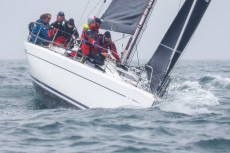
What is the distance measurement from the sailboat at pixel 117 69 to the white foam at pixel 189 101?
527 mm

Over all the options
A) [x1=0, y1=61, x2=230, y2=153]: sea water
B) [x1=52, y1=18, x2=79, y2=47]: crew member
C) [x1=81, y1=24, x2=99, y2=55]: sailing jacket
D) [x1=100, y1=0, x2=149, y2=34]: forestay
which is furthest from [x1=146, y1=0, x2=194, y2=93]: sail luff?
[x1=52, y1=18, x2=79, y2=47]: crew member

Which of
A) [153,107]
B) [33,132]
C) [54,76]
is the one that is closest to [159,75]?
[153,107]

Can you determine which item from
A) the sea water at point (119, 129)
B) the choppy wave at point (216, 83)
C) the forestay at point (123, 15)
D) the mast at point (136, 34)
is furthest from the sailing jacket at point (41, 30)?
the choppy wave at point (216, 83)

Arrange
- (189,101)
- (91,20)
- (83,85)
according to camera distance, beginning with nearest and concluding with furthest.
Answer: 1. (83,85)
2. (91,20)
3. (189,101)

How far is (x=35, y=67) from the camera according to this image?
10688 mm

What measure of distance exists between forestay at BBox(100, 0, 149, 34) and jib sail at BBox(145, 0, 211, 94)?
0.81m

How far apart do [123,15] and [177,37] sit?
1.39 meters

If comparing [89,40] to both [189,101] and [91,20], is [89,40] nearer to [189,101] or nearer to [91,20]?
[91,20]

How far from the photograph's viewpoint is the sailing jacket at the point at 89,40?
32.4 ft

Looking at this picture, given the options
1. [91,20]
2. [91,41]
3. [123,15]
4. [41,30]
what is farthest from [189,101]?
[41,30]

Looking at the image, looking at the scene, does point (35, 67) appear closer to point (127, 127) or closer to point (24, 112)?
point (24, 112)

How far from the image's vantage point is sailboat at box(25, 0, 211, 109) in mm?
9184

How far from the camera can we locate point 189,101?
11445mm

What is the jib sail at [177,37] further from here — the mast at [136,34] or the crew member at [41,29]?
the crew member at [41,29]
